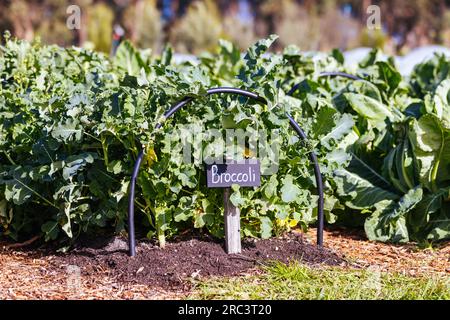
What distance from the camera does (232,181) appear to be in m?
3.41

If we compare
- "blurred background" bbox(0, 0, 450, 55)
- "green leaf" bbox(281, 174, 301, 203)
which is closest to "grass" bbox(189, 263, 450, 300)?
"green leaf" bbox(281, 174, 301, 203)

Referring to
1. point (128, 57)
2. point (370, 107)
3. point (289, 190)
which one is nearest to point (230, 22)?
point (128, 57)

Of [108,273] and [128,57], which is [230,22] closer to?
[128,57]

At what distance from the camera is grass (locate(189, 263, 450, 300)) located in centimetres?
299

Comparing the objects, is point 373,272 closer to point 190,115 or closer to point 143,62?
point 190,115

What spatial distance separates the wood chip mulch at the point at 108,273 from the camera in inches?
122

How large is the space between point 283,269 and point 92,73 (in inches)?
89.4

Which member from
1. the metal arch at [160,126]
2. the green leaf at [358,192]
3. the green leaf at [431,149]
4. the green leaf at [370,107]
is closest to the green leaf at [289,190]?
the metal arch at [160,126]

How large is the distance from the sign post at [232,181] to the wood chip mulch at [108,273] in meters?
0.57

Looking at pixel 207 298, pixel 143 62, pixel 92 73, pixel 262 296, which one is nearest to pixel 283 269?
pixel 262 296

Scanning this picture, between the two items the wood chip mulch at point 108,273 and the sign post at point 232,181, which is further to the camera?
the sign post at point 232,181

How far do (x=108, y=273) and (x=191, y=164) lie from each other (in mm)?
753

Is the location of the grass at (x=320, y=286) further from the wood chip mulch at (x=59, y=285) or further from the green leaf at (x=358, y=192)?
the green leaf at (x=358, y=192)

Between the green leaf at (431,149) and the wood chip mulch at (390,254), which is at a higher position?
the green leaf at (431,149)
